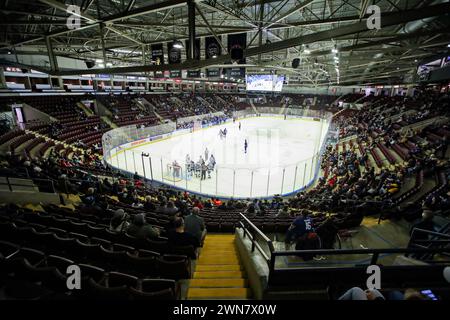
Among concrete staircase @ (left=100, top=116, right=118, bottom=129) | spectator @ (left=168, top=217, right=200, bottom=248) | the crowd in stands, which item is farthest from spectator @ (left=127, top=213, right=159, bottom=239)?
concrete staircase @ (left=100, top=116, right=118, bottom=129)

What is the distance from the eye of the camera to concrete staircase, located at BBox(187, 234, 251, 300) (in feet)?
11.8

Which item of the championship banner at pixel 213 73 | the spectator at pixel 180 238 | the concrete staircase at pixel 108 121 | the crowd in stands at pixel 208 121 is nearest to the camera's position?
the spectator at pixel 180 238

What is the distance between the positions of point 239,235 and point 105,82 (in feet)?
131

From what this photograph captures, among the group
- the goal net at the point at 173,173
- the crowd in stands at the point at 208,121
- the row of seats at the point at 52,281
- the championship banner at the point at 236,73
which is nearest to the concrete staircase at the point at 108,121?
the crowd in stands at the point at 208,121

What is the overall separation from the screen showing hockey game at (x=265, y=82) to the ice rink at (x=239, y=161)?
19.3ft

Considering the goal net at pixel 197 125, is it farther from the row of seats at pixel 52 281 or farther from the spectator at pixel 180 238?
the row of seats at pixel 52 281

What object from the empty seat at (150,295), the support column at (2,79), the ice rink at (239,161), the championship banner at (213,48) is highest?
the championship banner at (213,48)

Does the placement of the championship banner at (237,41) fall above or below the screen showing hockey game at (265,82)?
above

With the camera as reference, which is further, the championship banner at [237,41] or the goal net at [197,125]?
the goal net at [197,125]

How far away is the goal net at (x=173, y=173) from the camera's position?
570 inches

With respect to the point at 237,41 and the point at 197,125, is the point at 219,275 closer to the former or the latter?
the point at 237,41

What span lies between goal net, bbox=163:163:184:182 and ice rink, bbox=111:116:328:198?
0.22 feet
